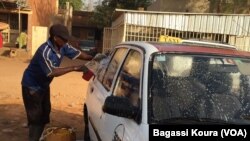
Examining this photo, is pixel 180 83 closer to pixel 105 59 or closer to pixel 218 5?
pixel 105 59

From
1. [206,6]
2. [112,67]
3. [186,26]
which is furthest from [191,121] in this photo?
[206,6]

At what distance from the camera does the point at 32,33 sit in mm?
25609

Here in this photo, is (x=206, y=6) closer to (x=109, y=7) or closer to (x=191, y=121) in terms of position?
(x=109, y=7)

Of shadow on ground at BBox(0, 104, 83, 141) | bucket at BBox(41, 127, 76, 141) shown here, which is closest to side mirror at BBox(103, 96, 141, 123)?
bucket at BBox(41, 127, 76, 141)

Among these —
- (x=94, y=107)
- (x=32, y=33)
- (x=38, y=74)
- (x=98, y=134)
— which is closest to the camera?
(x=98, y=134)

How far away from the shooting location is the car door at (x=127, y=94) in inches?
128

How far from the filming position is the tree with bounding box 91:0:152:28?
111 ft

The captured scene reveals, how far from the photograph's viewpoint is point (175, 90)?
3.44 metres

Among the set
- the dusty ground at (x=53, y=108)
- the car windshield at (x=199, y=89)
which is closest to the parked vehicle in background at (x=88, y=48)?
the dusty ground at (x=53, y=108)

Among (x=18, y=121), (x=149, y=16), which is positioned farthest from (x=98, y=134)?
(x=149, y=16)

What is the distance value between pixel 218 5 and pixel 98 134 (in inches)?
790

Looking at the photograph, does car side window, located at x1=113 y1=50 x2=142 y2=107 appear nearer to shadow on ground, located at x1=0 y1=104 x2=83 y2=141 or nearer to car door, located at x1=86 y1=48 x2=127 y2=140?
car door, located at x1=86 y1=48 x2=127 y2=140

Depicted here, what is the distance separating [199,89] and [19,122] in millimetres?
4765

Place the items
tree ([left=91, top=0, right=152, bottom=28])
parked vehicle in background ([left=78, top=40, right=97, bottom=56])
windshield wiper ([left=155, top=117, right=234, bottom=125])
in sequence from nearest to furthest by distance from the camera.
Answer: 1. windshield wiper ([left=155, top=117, right=234, bottom=125])
2. parked vehicle in background ([left=78, top=40, right=97, bottom=56])
3. tree ([left=91, top=0, right=152, bottom=28])
